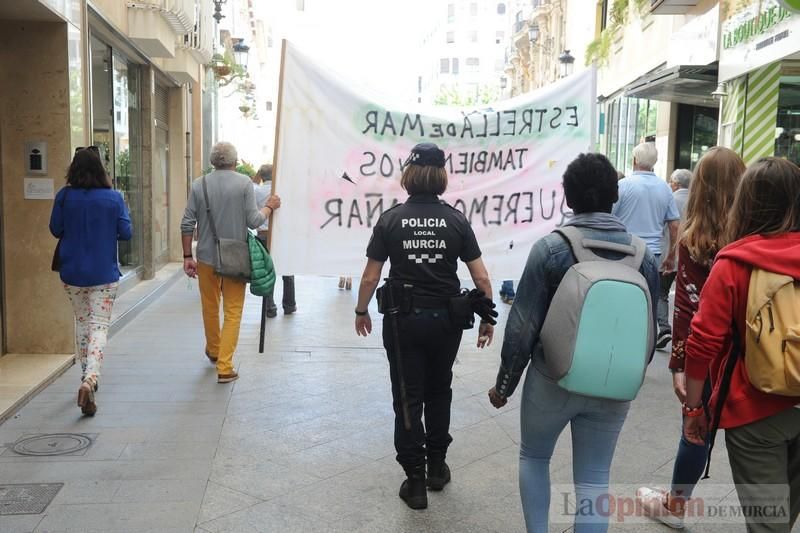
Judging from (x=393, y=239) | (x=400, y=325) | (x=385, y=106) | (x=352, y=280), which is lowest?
(x=352, y=280)

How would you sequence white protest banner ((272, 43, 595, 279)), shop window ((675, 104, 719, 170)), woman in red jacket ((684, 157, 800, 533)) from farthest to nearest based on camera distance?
shop window ((675, 104, 719, 170)) < white protest banner ((272, 43, 595, 279)) < woman in red jacket ((684, 157, 800, 533))

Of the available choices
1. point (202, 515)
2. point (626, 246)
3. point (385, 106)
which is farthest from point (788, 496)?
point (385, 106)

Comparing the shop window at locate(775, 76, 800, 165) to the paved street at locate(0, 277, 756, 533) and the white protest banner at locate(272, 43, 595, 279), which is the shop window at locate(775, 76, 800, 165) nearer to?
the paved street at locate(0, 277, 756, 533)

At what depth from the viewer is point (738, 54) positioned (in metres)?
11.6

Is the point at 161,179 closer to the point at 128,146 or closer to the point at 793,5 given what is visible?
the point at 128,146

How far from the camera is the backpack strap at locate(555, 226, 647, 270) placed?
3.35 metres

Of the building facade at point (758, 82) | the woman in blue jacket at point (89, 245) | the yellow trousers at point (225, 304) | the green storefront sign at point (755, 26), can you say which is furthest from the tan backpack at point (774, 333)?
the building facade at point (758, 82)

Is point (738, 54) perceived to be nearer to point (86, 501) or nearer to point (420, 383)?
point (420, 383)

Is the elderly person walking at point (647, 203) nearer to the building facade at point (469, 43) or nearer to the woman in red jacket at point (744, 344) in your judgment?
the woman in red jacket at point (744, 344)

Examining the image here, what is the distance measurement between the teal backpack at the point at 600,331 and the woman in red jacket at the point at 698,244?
0.71 metres

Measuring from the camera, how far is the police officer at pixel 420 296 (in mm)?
4328

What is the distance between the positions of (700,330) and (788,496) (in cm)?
66

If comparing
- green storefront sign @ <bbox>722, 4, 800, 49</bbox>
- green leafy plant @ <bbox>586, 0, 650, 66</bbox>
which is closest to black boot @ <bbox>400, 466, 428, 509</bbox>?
green storefront sign @ <bbox>722, 4, 800, 49</bbox>

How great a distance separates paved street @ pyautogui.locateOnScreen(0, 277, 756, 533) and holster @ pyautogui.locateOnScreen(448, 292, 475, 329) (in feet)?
3.25
